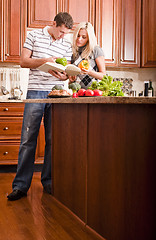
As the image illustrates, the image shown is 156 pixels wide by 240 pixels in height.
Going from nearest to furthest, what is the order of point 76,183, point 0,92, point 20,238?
point 20,238 < point 76,183 < point 0,92

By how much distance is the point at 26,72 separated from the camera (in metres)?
4.80

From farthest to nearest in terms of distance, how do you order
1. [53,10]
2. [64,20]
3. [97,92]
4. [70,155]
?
1. [53,10]
2. [64,20]
3. [70,155]
4. [97,92]

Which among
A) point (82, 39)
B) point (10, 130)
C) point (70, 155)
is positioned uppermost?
point (82, 39)

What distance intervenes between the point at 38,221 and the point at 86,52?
1.39 metres

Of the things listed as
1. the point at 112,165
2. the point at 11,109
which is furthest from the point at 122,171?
the point at 11,109

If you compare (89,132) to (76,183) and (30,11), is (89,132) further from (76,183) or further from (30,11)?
(30,11)

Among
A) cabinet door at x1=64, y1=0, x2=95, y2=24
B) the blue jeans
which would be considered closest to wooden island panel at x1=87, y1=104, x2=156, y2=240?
the blue jeans

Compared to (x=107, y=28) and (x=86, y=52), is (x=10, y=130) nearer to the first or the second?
(x=86, y=52)

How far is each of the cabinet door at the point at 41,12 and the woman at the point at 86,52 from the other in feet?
5.47

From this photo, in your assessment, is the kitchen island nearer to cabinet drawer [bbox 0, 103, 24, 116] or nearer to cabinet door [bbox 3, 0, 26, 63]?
cabinet drawer [bbox 0, 103, 24, 116]

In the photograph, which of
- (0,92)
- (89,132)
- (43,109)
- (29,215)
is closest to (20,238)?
(29,215)

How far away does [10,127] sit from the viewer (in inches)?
162

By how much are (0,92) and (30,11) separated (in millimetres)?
1132

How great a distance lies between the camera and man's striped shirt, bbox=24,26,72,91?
2.85 metres
